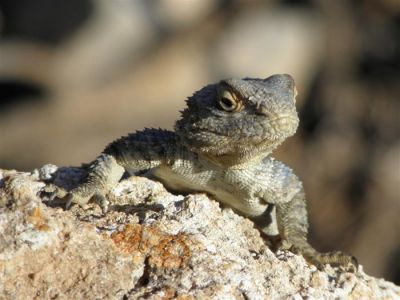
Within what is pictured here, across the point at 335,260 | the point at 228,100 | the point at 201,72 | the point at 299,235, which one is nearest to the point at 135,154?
the point at 228,100

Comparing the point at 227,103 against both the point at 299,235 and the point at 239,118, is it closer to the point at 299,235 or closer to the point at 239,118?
the point at 239,118

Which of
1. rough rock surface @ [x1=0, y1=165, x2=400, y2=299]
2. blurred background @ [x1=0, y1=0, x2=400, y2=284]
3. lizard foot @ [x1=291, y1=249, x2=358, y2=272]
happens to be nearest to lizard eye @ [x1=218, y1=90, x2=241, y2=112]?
rough rock surface @ [x1=0, y1=165, x2=400, y2=299]

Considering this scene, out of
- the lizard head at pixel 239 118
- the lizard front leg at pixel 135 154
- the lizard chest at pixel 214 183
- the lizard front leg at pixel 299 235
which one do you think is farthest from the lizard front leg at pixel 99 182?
the lizard front leg at pixel 299 235

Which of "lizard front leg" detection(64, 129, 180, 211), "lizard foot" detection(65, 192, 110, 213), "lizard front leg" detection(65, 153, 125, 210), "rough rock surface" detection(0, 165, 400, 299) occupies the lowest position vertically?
"rough rock surface" detection(0, 165, 400, 299)

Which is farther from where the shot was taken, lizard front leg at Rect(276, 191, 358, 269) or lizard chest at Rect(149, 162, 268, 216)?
lizard chest at Rect(149, 162, 268, 216)

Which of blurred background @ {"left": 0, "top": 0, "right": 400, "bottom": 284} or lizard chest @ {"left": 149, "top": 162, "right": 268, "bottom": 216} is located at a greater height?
blurred background @ {"left": 0, "top": 0, "right": 400, "bottom": 284}

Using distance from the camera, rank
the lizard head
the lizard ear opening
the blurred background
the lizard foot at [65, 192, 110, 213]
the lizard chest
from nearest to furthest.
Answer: the lizard foot at [65, 192, 110, 213] → the lizard head → the lizard ear opening → the lizard chest → the blurred background

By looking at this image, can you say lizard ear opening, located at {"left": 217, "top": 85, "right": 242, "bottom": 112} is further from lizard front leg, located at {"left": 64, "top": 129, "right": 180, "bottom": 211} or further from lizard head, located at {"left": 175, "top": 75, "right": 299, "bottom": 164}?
lizard front leg, located at {"left": 64, "top": 129, "right": 180, "bottom": 211}
